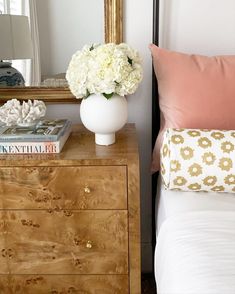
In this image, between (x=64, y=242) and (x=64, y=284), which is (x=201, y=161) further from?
(x=64, y=284)

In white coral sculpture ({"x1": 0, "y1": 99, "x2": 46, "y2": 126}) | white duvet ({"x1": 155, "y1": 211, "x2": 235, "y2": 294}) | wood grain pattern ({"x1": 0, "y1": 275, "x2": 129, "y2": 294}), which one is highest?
white coral sculpture ({"x1": 0, "y1": 99, "x2": 46, "y2": 126})

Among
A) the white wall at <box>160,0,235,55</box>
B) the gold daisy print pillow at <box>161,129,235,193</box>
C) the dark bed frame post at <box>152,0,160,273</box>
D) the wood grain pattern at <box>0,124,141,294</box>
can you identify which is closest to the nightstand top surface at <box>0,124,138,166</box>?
the wood grain pattern at <box>0,124,141,294</box>

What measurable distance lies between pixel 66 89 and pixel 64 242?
2.25ft

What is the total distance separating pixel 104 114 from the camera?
1.40 meters

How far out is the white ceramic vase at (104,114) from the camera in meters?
1.40

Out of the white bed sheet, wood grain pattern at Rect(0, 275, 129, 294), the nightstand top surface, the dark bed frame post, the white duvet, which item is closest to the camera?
the white duvet

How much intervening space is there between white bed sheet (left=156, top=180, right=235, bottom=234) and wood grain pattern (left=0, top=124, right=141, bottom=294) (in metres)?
0.12

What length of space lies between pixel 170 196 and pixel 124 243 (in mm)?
252

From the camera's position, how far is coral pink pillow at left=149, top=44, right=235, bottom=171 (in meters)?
1.46

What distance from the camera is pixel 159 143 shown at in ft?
5.14

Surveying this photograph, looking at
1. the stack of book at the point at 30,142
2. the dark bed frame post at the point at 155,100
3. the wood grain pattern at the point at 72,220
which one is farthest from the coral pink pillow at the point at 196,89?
the stack of book at the point at 30,142

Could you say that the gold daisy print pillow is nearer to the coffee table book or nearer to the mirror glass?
the coffee table book

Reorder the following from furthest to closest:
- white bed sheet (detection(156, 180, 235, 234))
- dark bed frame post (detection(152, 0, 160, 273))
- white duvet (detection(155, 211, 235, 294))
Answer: dark bed frame post (detection(152, 0, 160, 273)) < white bed sheet (detection(156, 180, 235, 234)) < white duvet (detection(155, 211, 235, 294))

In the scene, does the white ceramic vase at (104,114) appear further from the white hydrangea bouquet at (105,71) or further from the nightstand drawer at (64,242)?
the nightstand drawer at (64,242)
